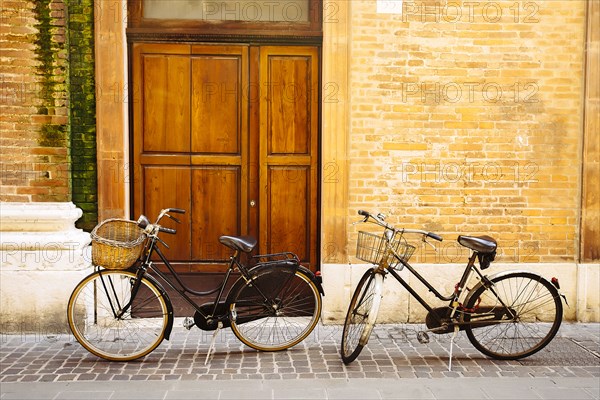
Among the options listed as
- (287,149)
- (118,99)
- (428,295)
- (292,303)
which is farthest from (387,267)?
(118,99)

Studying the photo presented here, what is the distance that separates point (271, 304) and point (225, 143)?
205 cm

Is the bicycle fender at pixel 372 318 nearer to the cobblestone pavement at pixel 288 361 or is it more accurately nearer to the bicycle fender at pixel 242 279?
the cobblestone pavement at pixel 288 361

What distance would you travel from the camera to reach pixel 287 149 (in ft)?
22.0

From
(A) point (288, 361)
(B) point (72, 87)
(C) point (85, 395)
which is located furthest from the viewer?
(B) point (72, 87)

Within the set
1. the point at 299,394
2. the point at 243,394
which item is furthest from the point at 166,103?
the point at 299,394

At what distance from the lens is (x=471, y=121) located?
21.2 ft

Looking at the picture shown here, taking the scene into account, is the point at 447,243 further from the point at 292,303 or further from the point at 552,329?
the point at 292,303

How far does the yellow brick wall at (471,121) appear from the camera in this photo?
6.37 m

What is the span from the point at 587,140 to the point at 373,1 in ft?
8.90

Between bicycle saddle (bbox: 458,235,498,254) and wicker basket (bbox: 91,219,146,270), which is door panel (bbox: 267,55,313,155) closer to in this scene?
wicker basket (bbox: 91,219,146,270)

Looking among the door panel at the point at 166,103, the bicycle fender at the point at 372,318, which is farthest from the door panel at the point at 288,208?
the bicycle fender at the point at 372,318

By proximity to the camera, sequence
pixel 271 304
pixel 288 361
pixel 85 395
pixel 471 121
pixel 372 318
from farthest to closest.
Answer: pixel 471 121 → pixel 271 304 → pixel 288 361 → pixel 372 318 → pixel 85 395

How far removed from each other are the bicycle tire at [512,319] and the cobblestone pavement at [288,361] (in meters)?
0.12

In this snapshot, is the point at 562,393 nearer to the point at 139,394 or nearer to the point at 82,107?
the point at 139,394
